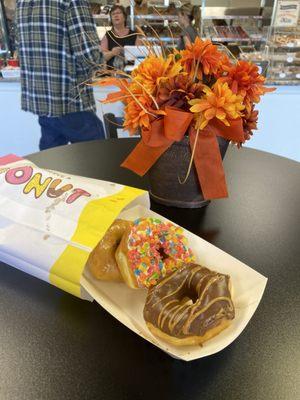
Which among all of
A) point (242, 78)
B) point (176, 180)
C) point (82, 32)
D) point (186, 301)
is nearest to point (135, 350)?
point (186, 301)

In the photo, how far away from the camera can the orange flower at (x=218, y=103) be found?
666 millimetres

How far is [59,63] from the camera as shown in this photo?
5.59 ft

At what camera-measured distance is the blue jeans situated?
6.08 ft

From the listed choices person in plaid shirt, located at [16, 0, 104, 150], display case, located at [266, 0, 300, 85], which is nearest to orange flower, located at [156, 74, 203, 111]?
person in plaid shirt, located at [16, 0, 104, 150]

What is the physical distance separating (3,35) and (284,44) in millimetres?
1900

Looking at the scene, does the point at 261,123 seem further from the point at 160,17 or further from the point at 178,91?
the point at 178,91

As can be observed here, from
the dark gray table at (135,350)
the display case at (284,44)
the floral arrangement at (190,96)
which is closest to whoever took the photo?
the dark gray table at (135,350)

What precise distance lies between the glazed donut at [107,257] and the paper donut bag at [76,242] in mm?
15

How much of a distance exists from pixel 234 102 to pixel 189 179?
214 mm

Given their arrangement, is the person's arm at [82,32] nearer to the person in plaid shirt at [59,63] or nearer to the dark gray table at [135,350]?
the person in plaid shirt at [59,63]

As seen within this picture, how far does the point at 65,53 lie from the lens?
1.67 meters

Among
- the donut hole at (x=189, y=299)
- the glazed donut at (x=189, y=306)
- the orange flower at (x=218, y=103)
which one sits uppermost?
the orange flower at (x=218, y=103)

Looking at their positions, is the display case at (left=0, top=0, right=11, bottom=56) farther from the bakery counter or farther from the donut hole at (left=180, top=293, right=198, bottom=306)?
the donut hole at (left=180, top=293, right=198, bottom=306)

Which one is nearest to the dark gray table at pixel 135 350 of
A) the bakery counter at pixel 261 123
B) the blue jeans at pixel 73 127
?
the blue jeans at pixel 73 127
